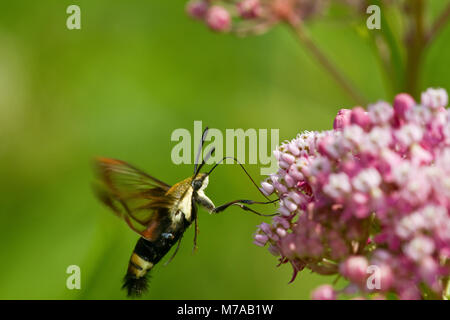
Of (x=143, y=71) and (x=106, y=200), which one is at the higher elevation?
(x=143, y=71)

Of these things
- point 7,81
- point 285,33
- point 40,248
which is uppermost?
point 285,33

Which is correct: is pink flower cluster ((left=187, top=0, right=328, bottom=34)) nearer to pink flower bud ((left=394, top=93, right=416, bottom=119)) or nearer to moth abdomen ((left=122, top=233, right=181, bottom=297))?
moth abdomen ((left=122, top=233, right=181, bottom=297))

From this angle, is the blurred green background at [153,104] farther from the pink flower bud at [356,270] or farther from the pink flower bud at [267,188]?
the pink flower bud at [356,270]

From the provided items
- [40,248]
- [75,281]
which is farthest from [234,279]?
[75,281]

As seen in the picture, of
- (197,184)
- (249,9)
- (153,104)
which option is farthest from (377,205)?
(153,104)

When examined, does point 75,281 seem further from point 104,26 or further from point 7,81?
point 104,26

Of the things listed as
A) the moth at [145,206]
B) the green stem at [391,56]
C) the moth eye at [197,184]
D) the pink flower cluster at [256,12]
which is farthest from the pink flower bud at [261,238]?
the pink flower cluster at [256,12]

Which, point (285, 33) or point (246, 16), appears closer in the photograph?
point (246, 16)
